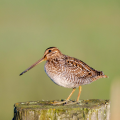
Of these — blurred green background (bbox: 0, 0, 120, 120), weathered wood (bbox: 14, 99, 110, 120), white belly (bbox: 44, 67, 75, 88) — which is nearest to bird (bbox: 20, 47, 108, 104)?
white belly (bbox: 44, 67, 75, 88)

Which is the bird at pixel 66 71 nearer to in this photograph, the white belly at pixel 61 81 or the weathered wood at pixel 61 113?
the white belly at pixel 61 81

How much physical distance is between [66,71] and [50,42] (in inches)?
262

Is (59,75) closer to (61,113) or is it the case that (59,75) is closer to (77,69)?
(77,69)

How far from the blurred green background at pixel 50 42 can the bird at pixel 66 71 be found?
2661 mm

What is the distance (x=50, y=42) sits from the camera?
11.8m

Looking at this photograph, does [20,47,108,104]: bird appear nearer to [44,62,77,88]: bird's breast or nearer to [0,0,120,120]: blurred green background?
[44,62,77,88]: bird's breast

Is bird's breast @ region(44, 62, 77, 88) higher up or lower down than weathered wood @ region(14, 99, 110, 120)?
higher up

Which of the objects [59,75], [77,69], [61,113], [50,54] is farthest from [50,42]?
[61,113]

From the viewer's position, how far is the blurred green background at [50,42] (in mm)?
8359

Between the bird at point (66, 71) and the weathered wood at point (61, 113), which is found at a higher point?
the bird at point (66, 71)

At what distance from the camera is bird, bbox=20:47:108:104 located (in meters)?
5.20

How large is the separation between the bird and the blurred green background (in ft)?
8.73

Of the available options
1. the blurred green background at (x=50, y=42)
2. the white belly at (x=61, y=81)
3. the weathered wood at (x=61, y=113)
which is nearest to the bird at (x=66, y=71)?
the white belly at (x=61, y=81)
